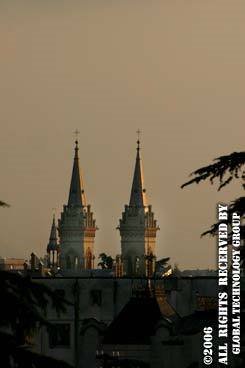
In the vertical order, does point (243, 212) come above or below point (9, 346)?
above

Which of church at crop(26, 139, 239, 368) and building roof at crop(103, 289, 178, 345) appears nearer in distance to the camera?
church at crop(26, 139, 239, 368)

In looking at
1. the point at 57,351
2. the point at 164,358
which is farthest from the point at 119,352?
the point at 57,351

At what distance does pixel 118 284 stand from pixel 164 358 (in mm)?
38645

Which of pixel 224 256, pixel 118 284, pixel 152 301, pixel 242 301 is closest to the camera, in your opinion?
pixel 242 301

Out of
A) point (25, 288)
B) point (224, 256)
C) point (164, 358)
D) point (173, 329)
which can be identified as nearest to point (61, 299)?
point (25, 288)

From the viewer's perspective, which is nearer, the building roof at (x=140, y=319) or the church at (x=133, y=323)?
the church at (x=133, y=323)

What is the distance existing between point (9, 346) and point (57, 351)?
6363 cm

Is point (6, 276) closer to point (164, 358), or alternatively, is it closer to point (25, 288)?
point (25, 288)

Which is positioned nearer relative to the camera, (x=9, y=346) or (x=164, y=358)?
(x=9, y=346)

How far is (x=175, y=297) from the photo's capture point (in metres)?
81.8

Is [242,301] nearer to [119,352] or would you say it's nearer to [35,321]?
[35,321]

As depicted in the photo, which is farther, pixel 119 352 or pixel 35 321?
pixel 119 352

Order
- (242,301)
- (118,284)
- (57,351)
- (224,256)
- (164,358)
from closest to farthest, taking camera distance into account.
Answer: (242,301) → (224,256) → (164,358) → (57,351) → (118,284)

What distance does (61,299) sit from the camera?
46.1ft
